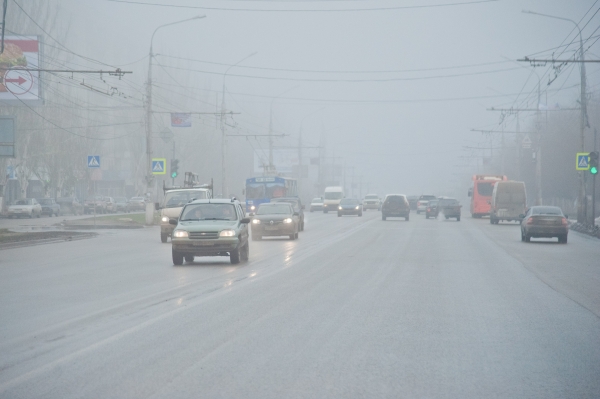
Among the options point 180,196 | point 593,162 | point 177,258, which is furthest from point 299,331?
point 593,162

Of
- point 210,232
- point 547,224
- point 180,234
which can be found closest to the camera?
point 210,232

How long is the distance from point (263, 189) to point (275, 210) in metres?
26.9

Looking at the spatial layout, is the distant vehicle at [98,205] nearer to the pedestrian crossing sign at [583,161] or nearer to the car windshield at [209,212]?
the pedestrian crossing sign at [583,161]

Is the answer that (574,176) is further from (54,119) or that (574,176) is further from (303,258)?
(303,258)

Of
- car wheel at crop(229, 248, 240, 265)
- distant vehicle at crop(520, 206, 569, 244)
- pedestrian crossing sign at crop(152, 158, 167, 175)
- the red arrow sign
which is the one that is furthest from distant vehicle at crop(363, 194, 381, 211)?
car wheel at crop(229, 248, 240, 265)

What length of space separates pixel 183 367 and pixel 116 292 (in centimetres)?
701

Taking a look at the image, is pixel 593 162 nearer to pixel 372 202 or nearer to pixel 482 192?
pixel 482 192

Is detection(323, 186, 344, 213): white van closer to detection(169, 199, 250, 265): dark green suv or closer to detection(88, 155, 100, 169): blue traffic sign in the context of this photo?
detection(88, 155, 100, 169): blue traffic sign

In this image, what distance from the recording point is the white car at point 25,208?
196 feet

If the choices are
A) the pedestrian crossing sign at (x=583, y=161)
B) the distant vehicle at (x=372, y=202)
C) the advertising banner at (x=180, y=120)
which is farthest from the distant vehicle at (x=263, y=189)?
the distant vehicle at (x=372, y=202)

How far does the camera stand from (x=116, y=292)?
14711 millimetres

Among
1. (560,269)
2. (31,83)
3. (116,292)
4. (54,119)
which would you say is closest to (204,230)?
(116,292)

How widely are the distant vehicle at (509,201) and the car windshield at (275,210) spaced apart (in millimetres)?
22527

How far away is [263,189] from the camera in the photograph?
61438 mm
